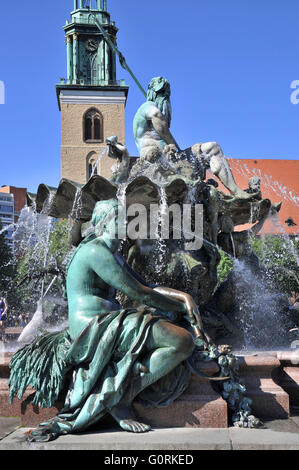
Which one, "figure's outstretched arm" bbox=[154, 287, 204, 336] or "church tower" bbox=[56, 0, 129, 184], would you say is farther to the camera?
"church tower" bbox=[56, 0, 129, 184]

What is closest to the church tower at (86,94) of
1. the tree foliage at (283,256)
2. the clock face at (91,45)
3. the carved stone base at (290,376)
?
the clock face at (91,45)

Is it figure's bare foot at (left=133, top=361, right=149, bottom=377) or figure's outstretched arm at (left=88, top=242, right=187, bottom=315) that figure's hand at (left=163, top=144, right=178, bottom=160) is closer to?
figure's outstretched arm at (left=88, top=242, right=187, bottom=315)

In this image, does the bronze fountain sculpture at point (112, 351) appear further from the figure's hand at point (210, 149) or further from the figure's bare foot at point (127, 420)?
the figure's hand at point (210, 149)

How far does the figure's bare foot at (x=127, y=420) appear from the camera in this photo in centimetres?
407

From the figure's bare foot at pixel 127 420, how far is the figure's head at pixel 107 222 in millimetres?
1153

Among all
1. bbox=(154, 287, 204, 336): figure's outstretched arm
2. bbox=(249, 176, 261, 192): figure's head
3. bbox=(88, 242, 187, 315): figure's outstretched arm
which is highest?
bbox=(249, 176, 261, 192): figure's head

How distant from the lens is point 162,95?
8648mm

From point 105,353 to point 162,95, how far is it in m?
5.36

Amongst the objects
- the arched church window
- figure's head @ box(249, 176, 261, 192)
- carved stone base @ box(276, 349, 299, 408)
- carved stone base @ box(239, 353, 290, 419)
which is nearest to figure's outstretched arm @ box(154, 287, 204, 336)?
carved stone base @ box(239, 353, 290, 419)

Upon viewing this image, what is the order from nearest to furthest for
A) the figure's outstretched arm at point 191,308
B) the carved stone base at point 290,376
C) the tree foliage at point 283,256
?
the figure's outstretched arm at point 191,308
the carved stone base at point 290,376
the tree foliage at point 283,256

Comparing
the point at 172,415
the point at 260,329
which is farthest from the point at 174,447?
the point at 260,329

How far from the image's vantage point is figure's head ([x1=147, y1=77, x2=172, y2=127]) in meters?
8.60

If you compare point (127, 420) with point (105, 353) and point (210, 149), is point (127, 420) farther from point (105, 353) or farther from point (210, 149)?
point (210, 149)
